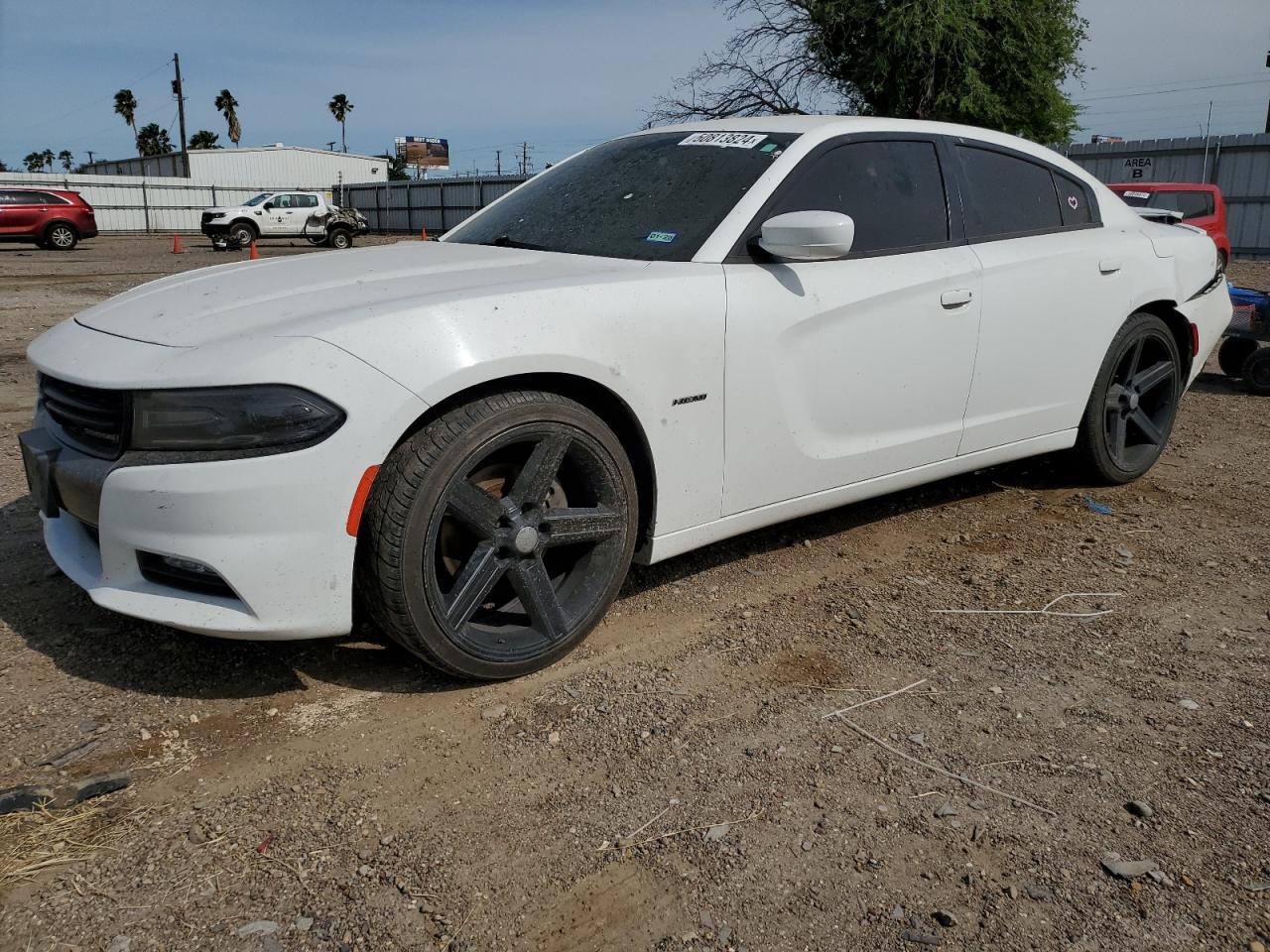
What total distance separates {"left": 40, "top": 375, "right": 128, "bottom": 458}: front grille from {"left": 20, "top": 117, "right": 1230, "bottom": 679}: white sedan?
0.01 meters

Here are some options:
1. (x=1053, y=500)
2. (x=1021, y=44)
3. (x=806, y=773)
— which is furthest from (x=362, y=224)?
(x=806, y=773)

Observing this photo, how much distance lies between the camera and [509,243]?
3.70 meters

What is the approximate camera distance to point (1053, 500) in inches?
188

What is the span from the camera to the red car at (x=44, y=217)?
1037 inches

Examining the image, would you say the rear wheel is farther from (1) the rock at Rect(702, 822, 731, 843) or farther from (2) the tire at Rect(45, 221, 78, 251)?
(1) the rock at Rect(702, 822, 731, 843)

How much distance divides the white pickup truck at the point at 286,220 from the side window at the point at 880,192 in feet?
86.4

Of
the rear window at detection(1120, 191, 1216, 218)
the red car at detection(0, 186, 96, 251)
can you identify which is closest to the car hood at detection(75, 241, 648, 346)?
the rear window at detection(1120, 191, 1216, 218)

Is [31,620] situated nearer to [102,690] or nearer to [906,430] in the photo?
[102,690]

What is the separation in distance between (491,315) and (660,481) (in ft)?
2.47

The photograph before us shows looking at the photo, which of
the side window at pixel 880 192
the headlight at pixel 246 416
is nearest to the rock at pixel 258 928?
the headlight at pixel 246 416

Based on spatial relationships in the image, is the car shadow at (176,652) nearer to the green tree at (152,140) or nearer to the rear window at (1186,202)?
the rear window at (1186,202)

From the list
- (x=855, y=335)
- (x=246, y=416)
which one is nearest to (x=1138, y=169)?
(x=855, y=335)

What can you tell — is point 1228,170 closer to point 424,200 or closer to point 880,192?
point 880,192

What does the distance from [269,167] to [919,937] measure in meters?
68.6
